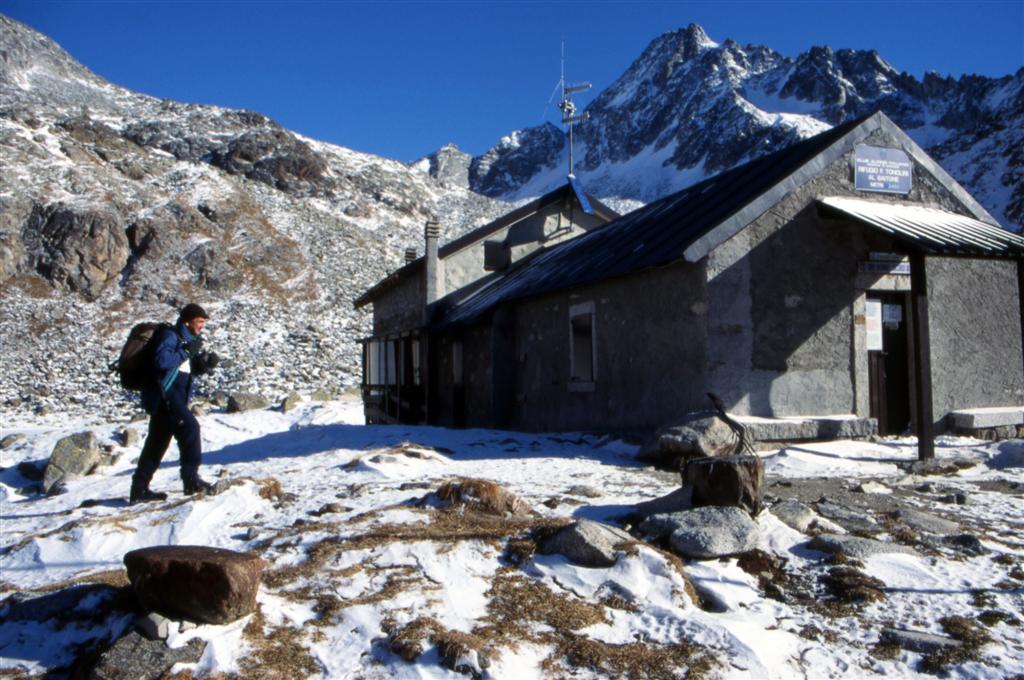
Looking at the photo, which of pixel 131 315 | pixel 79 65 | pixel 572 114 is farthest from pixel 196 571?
pixel 79 65

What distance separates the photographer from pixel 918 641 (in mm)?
3695

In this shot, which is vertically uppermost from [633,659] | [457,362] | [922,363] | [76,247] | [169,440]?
[76,247]

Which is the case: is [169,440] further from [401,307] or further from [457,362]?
[401,307]

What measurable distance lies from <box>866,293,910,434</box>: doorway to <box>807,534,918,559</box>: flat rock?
5559mm

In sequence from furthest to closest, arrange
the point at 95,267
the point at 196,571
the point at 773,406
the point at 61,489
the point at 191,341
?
the point at 95,267 < the point at 773,406 < the point at 61,489 < the point at 191,341 < the point at 196,571

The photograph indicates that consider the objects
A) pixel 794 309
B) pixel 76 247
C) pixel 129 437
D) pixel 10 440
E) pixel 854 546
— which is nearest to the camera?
pixel 854 546

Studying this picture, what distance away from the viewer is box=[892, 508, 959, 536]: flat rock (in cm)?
527

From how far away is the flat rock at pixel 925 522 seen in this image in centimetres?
527

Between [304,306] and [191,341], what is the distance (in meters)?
30.1

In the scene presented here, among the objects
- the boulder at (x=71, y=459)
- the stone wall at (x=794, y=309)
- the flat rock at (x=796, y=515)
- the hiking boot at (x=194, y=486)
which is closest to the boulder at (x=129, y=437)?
the boulder at (x=71, y=459)

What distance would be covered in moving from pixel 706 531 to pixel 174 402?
413 centimetres

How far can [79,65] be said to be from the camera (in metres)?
73.8

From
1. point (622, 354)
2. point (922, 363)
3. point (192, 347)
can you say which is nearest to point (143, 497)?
point (192, 347)

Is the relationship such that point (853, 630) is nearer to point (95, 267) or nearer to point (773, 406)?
point (773, 406)
